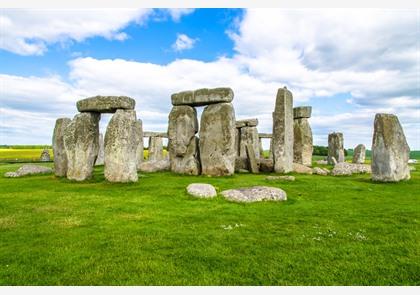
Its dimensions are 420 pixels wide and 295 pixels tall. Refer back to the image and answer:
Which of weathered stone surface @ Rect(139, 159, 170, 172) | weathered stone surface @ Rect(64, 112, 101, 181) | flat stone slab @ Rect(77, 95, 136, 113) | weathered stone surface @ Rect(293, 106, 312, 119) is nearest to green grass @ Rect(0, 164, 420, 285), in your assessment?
weathered stone surface @ Rect(64, 112, 101, 181)

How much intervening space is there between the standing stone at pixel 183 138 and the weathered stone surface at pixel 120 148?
14.5 ft

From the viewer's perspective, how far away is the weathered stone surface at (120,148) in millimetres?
13008

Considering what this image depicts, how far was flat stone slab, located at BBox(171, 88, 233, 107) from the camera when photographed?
16.4 m

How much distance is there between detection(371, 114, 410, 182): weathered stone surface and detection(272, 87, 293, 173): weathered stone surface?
474 cm

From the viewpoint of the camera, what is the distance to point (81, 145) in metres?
13.9

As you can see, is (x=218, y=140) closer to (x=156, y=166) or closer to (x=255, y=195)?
(x=156, y=166)

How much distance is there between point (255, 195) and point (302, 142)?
48.7 feet

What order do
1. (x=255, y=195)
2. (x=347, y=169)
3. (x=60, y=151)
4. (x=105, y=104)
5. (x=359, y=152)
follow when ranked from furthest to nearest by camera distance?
1. (x=359, y=152)
2. (x=347, y=169)
3. (x=60, y=151)
4. (x=105, y=104)
5. (x=255, y=195)

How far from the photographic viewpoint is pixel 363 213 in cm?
820

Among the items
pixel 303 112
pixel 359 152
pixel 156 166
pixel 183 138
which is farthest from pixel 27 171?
pixel 359 152

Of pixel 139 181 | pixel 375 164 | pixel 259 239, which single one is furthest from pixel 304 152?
pixel 259 239

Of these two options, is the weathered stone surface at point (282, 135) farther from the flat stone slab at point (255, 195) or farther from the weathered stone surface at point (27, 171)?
the weathered stone surface at point (27, 171)

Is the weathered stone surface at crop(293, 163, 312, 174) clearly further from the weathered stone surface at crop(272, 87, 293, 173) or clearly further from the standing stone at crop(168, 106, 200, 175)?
the standing stone at crop(168, 106, 200, 175)

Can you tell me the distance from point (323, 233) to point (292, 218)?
1.26m
